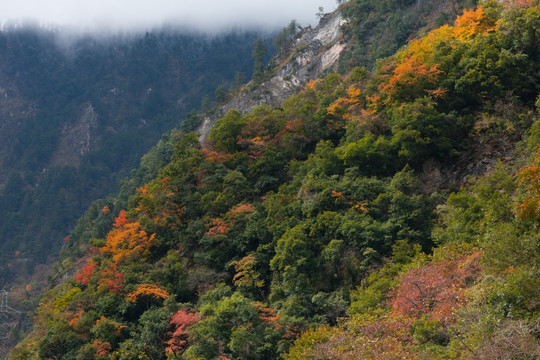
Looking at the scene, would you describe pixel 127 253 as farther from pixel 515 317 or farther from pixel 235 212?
pixel 515 317

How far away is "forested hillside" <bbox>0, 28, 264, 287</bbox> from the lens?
116000 millimetres

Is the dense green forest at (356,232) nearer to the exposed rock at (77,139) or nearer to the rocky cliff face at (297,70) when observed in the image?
the rocky cliff face at (297,70)

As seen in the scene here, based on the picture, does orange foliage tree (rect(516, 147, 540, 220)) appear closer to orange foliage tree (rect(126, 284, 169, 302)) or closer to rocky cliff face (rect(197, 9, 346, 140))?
orange foliage tree (rect(126, 284, 169, 302))

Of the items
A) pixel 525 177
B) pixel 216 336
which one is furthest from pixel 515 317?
pixel 216 336

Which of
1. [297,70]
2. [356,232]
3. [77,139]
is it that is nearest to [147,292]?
[356,232]

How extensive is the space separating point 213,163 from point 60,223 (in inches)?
3531

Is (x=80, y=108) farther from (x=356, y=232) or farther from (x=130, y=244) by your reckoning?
(x=356, y=232)

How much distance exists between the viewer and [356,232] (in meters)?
23.5

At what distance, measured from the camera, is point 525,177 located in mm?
16359

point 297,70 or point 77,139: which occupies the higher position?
point 77,139

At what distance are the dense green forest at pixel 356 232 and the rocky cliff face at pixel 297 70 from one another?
3482 centimetres

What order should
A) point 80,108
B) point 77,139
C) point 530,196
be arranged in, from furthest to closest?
point 80,108, point 77,139, point 530,196

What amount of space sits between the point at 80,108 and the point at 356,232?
138182 millimetres

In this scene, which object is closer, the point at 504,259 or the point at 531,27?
the point at 504,259
